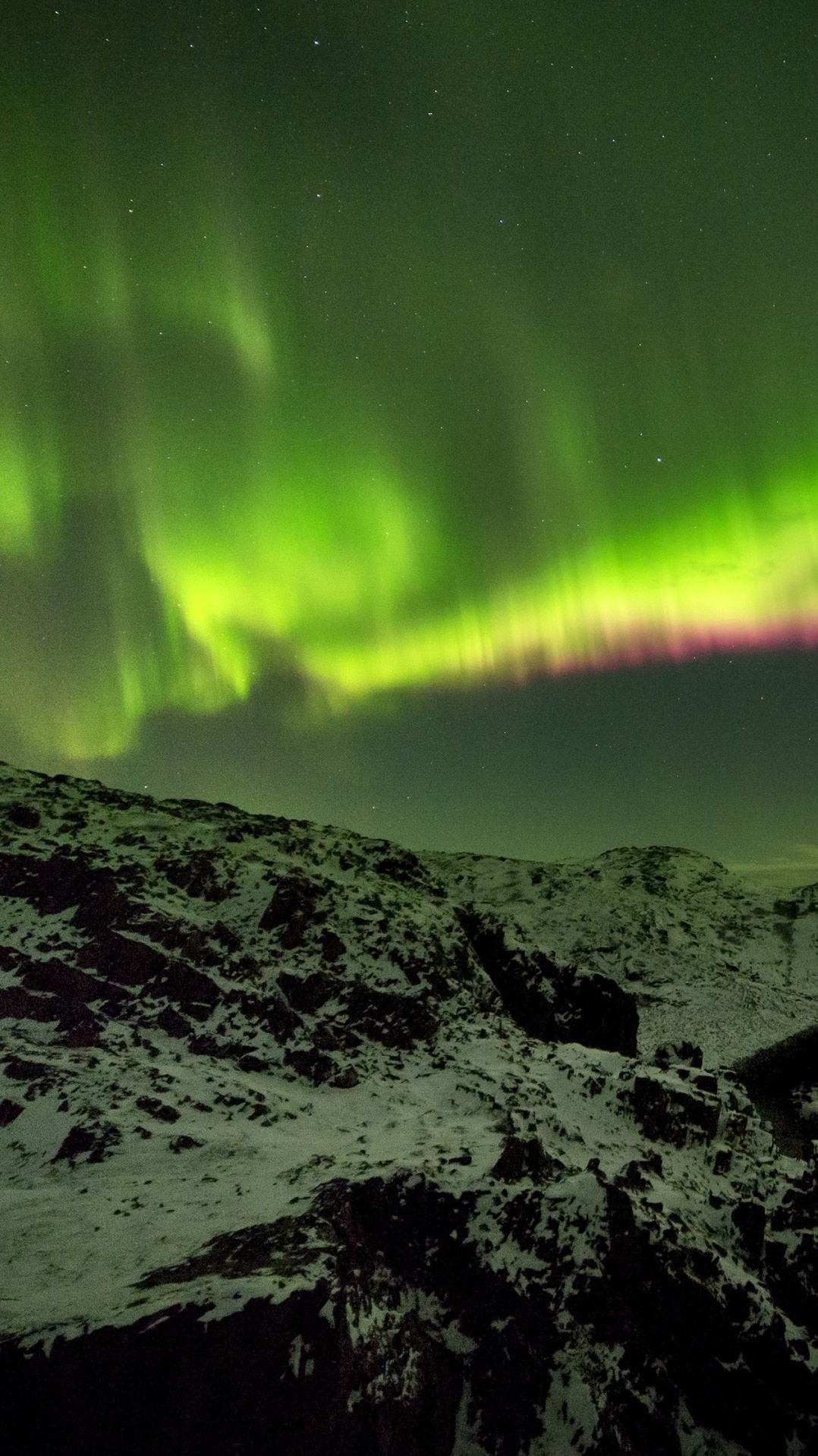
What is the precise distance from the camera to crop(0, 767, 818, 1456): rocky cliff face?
23.7 m

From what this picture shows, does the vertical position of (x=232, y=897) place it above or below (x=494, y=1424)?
above

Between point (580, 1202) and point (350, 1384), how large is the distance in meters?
12.8

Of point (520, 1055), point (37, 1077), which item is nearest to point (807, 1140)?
point (520, 1055)

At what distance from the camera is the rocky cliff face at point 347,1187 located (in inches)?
933

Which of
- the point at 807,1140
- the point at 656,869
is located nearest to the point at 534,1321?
the point at 807,1140

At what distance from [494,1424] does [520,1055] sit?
2207 centimetres

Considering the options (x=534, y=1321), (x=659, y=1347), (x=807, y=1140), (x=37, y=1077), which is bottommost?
A: (x=807, y=1140)

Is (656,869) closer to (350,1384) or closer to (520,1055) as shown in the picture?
(520,1055)

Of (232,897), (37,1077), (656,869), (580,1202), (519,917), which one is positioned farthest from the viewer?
(656,869)

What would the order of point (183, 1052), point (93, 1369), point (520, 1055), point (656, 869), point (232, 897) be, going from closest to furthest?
point (93, 1369)
point (183, 1052)
point (520, 1055)
point (232, 897)
point (656, 869)

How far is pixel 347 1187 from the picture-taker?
1234 inches

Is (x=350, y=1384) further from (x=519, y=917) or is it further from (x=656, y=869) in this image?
(x=656, y=869)

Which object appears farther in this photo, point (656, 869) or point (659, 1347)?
point (656, 869)

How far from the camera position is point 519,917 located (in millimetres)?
113562
